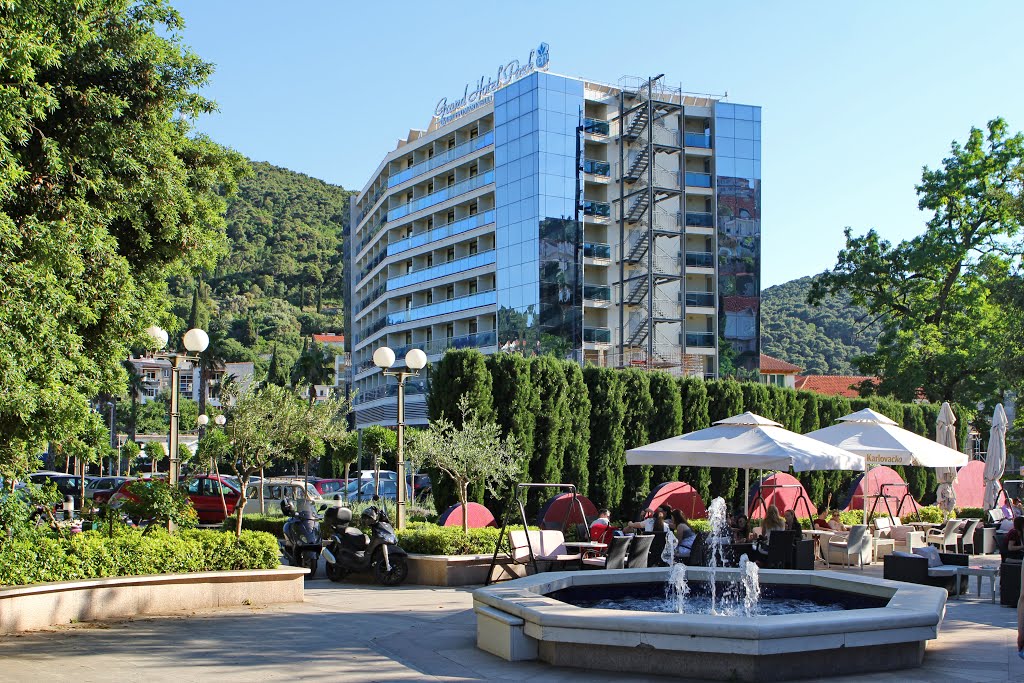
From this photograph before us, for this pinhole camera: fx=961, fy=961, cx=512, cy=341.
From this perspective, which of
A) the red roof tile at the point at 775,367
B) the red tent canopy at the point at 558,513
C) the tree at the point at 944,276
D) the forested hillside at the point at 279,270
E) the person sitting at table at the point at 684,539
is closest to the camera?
the person sitting at table at the point at 684,539

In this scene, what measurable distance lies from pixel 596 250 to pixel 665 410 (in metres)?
33.9

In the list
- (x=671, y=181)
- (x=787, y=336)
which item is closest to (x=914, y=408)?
(x=671, y=181)

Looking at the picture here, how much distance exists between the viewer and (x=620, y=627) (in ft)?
28.1

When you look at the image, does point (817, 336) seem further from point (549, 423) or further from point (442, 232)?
point (549, 423)

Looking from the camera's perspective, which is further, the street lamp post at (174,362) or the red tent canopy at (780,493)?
the red tent canopy at (780,493)

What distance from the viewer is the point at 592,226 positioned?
61.0 m

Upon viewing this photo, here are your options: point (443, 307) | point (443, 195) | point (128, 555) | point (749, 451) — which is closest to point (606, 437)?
point (749, 451)

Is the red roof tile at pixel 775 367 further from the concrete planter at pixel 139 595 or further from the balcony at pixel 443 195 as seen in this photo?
the concrete planter at pixel 139 595

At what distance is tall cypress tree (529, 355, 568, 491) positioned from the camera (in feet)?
77.6

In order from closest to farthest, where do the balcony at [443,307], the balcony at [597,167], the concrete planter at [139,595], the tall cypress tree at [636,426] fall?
the concrete planter at [139,595], the tall cypress tree at [636,426], the balcony at [443,307], the balcony at [597,167]

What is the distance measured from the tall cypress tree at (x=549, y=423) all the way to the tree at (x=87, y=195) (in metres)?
10.3

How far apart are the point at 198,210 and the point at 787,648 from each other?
1091 centimetres

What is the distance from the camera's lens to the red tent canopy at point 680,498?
78.1 ft

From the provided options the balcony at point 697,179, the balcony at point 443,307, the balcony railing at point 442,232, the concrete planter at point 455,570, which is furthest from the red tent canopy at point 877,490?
the balcony at point 697,179
